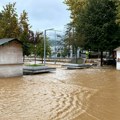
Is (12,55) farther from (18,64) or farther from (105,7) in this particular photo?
(105,7)

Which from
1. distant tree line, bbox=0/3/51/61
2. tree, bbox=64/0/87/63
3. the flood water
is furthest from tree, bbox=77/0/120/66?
the flood water

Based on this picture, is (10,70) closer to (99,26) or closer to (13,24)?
(13,24)

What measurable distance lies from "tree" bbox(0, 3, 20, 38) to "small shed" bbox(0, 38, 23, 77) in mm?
9959

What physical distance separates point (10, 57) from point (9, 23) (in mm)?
11649

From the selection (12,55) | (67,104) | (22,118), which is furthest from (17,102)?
(12,55)

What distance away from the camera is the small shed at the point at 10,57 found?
24327 mm

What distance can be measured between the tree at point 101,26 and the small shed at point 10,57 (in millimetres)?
16578

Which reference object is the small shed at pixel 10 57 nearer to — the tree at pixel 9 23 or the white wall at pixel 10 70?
the white wall at pixel 10 70

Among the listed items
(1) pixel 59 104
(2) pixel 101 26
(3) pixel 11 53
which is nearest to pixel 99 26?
(2) pixel 101 26

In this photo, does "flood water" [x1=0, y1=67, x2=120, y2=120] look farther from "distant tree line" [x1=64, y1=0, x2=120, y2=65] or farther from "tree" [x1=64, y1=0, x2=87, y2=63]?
"tree" [x1=64, y1=0, x2=87, y2=63]

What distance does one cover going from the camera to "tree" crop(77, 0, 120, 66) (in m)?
39.9

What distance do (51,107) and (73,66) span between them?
25.1m

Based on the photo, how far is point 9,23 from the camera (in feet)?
117

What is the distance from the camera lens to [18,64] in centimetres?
2577
